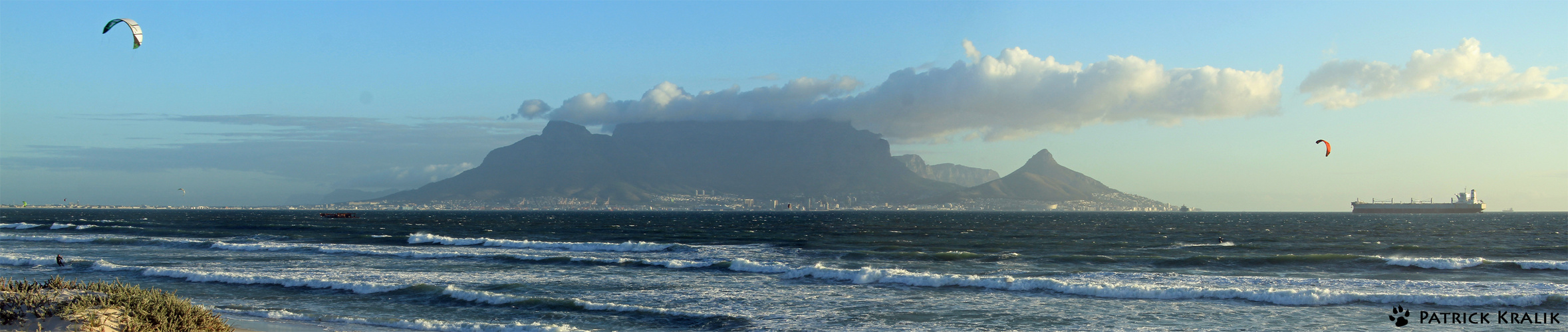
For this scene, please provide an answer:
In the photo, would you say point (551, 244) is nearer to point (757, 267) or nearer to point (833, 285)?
point (757, 267)

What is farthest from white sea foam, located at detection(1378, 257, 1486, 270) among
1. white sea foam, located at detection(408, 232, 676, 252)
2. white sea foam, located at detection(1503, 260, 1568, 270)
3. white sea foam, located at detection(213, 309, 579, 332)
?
white sea foam, located at detection(408, 232, 676, 252)

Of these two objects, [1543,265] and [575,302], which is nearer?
[575,302]

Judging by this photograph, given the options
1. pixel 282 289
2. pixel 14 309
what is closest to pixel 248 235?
pixel 282 289

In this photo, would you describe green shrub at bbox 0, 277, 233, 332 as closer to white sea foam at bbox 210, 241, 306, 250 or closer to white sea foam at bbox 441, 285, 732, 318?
white sea foam at bbox 441, 285, 732, 318

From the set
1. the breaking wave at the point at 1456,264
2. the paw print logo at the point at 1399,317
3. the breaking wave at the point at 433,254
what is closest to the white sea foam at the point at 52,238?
the breaking wave at the point at 433,254

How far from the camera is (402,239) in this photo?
66938 mm

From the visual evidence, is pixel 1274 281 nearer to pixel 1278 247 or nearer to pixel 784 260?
pixel 784 260

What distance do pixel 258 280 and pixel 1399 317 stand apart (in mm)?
40366

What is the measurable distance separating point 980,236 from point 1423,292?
49045 millimetres

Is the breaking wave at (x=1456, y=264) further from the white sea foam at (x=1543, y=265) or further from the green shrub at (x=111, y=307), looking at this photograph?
the green shrub at (x=111, y=307)

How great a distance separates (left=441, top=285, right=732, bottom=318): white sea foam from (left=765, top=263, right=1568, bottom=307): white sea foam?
34.8ft

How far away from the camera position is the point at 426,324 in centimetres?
2052

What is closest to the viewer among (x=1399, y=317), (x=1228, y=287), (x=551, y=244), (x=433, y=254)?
(x=1399, y=317)

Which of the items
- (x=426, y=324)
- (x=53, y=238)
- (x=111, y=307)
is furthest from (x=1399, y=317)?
(x=53, y=238)
